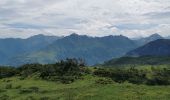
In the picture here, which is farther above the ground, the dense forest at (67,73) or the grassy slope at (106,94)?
the dense forest at (67,73)

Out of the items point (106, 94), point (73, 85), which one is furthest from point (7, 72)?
point (106, 94)

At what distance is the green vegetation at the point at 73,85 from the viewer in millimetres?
60672

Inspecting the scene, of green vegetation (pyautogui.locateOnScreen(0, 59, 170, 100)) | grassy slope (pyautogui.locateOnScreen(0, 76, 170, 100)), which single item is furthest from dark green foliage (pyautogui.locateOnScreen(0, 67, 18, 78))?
grassy slope (pyautogui.locateOnScreen(0, 76, 170, 100))

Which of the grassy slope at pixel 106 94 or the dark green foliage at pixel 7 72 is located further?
the dark green foliage at pixel 7 72

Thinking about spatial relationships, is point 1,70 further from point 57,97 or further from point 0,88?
point 57,97

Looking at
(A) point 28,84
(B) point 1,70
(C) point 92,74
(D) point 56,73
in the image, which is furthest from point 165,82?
(B) point 1,70

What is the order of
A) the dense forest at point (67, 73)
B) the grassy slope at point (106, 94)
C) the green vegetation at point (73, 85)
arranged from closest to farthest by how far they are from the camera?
the grassy slope at point (106, 94) → the green vegetation at point (73, 85) → the dense forest at point (67, 73)

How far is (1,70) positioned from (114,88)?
202ft

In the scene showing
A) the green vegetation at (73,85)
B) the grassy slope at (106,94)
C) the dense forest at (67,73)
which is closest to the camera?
the grassy slope at (106,94)

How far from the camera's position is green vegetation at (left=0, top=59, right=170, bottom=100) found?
60672 mm

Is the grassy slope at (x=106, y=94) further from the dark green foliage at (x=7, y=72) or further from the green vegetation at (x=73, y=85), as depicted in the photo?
the dark green foliage at (x=7, y=72)

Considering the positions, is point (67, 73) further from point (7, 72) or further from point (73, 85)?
point (7, 72)

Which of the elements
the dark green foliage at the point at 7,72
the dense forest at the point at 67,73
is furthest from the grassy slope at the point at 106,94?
the dark green foliage at the point at 7,72

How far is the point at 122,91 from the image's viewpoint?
63344mm
